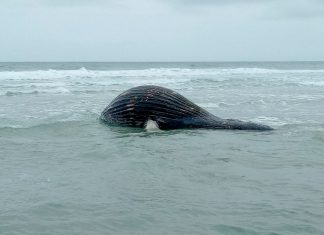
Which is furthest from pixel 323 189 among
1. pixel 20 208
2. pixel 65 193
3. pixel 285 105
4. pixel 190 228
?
pixel 285 105

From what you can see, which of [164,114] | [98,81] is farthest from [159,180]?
[98,81]

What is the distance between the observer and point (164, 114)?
10.2m

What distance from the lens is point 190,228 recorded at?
185 inches

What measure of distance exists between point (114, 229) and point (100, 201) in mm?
811

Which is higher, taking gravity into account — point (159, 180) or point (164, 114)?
point (164, 114)

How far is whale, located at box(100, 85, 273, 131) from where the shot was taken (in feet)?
33.2

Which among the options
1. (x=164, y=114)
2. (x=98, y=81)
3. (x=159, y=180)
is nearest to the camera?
(x=159, y=180)

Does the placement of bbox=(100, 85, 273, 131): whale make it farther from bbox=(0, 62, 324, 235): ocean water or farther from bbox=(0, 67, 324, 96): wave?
bbox=(0, 67, 324, 96): wave

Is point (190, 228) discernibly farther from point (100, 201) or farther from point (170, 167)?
point (170, 167)

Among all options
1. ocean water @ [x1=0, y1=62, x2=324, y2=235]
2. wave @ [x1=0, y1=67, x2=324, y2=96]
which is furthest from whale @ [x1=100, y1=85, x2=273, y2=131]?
wave @ [x1=0, y1=67, x2=324, y2=96]

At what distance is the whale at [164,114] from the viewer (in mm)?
10133

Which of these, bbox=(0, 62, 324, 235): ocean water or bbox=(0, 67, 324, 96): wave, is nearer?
bbox=(0, 62, 324, 235): ocean water

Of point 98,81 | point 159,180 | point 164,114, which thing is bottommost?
point 98,81

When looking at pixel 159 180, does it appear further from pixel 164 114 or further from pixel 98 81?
pixel 98 81
